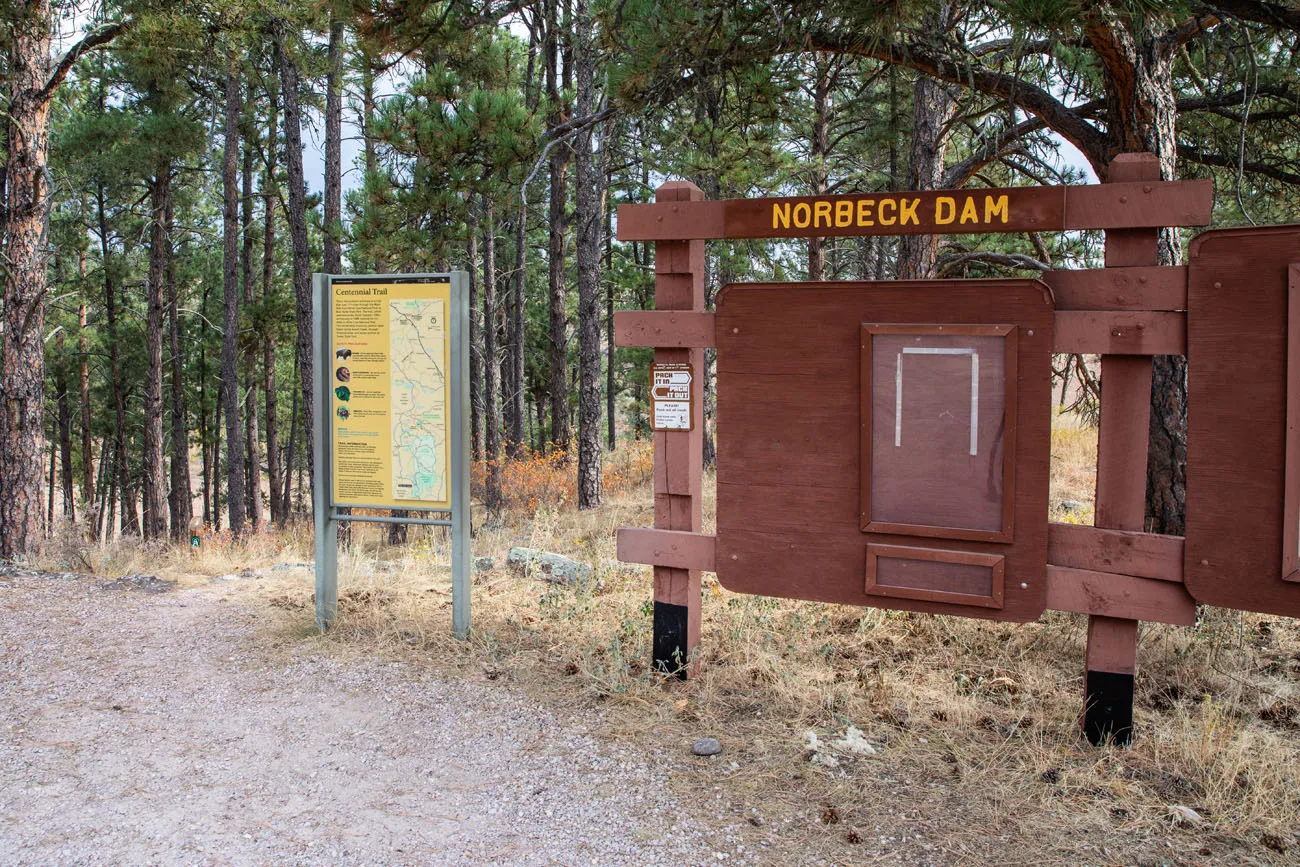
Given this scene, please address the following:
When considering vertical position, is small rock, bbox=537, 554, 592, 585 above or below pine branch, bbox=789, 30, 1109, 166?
below

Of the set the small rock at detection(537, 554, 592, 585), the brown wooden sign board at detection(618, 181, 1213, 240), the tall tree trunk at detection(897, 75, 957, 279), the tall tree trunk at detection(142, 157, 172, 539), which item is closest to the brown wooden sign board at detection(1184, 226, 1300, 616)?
the brown wooden sign board at detection(618, 181, 1213, 240)

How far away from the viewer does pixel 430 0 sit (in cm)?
643

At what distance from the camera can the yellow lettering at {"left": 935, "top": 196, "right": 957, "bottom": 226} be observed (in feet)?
13.4

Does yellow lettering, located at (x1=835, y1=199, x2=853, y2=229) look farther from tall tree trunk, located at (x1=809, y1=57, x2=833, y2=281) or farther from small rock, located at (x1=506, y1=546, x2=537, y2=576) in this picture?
tall tree trunk, located at (x1=809, y1=57, x2=833, y2=281)

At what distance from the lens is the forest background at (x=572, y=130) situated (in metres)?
5.75

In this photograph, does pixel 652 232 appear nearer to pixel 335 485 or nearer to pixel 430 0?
pixel 335 485

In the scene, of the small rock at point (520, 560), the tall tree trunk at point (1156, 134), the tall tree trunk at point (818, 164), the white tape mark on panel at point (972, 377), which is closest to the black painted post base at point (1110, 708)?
the white tape mark on panel at point (972, 377)

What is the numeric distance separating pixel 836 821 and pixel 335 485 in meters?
3.73

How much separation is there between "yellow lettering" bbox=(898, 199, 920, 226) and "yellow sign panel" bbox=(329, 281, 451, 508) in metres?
2.71

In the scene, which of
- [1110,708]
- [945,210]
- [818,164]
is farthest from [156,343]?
[1110,708]

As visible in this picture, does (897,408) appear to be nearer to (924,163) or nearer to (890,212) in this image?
(890,212)

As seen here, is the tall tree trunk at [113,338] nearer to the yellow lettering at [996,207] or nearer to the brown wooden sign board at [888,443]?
the brown wooden sign board at [888,443]

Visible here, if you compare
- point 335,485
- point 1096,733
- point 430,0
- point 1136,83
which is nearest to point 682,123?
point 430,0

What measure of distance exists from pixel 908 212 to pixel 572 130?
12.5 feet
